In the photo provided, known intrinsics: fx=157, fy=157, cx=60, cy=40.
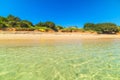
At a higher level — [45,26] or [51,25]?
[51,25]

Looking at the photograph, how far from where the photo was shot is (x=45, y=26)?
3656 centimetres

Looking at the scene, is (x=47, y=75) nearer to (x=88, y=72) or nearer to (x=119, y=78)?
(x=88, y=72)

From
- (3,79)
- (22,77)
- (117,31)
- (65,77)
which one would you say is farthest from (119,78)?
(117,31)

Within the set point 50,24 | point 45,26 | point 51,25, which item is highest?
point 50,24

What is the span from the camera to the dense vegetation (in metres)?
29.6

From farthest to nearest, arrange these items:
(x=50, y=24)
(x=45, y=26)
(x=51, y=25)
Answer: (x=45, y=26), (x=50, y=24), (x=51, y=25)

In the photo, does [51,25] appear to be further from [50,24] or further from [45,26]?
[45,26]

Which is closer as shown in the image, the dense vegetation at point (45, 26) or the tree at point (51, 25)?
the dense vegetation at point (45, 26)

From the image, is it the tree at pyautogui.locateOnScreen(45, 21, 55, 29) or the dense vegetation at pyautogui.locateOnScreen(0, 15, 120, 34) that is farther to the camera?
the tree at pyautogui.locateOnScreen(45, 21, 55, 29)

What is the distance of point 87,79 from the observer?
396 cm

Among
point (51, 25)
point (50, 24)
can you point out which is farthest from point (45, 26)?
point (51, 25)

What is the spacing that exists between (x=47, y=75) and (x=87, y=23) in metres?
47.0

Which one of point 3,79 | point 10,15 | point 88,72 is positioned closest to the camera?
point 3,79

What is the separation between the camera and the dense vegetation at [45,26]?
97.0 feet
